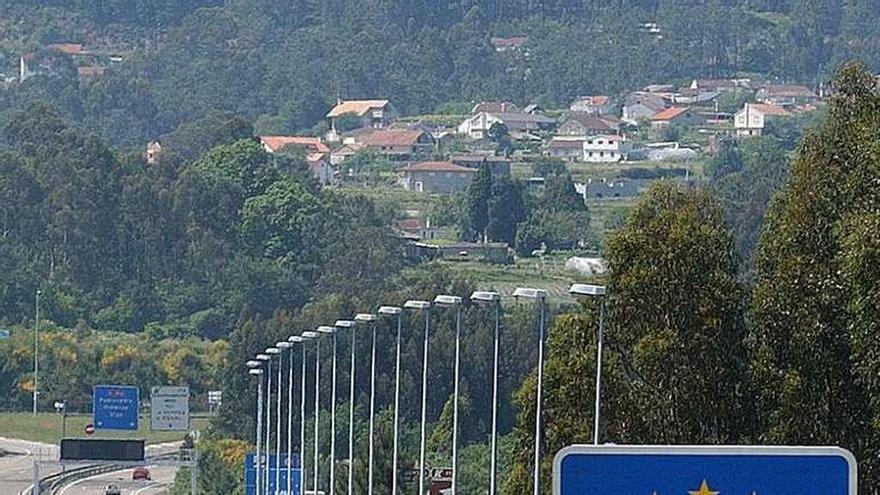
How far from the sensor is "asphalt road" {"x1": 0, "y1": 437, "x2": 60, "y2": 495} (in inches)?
3300

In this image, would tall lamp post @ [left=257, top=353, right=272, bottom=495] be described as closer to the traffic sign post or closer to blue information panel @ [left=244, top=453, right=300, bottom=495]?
blue information panel @ [left=244, top=453, right=300, bottom=495]

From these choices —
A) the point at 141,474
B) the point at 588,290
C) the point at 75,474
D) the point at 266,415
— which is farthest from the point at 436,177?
the point at 588,290

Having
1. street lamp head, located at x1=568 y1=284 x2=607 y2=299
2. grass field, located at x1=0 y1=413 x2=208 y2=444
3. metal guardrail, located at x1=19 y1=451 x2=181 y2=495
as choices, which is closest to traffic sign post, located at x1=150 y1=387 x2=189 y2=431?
metal guardrail, located at x1=19 y1=451 x2=181 y2=495

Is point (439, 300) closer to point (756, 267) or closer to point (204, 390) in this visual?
point (756, 267)

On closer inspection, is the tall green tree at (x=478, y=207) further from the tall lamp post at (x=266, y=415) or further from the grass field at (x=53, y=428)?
the tall lamp post at (x=266, y=415)

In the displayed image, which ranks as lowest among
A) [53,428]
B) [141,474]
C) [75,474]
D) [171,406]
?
[75,474]

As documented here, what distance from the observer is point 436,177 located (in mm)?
183375

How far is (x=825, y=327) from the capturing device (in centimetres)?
2820

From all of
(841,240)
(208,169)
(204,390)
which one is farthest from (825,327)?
(208,169)

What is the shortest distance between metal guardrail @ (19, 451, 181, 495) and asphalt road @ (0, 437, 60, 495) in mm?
364

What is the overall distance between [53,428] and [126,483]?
16153mm

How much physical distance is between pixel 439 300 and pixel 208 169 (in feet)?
388

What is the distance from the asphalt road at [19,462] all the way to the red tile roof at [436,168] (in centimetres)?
8415

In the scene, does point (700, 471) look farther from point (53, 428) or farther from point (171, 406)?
point (53, 428)
